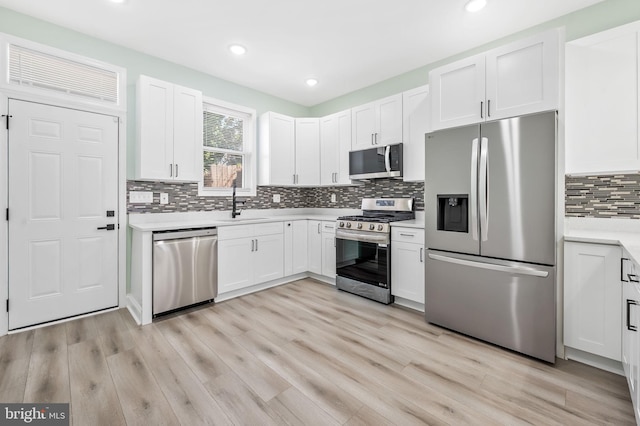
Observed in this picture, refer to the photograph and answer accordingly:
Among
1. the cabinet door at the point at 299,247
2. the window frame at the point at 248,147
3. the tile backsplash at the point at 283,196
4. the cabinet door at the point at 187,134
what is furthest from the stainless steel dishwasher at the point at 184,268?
the cabinet door at the point at 299,247

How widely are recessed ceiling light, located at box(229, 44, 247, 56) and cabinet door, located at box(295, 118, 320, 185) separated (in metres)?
1.41

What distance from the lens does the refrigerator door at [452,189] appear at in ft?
7.95

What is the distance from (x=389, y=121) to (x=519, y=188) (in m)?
1.81

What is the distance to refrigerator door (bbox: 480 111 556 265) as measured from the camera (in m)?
2.08

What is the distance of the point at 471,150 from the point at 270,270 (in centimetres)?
274

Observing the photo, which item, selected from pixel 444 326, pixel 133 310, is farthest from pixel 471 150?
pixel 133 310

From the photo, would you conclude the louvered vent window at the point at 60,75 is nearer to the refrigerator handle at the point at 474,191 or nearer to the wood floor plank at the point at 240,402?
the wood floor plank at the point at 240,402

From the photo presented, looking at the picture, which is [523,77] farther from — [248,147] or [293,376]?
[248,147]

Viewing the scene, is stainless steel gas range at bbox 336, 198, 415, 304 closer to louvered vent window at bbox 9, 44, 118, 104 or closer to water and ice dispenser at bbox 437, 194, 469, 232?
water and ice dispenser at bbox 437, 194, 469, 232

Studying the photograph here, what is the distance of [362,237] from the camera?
11.3ft

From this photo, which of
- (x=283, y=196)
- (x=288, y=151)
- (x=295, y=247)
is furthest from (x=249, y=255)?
(x=288, y=151)

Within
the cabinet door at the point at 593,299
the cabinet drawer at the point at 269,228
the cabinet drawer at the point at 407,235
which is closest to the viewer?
the cabinet door at the point at 593,299

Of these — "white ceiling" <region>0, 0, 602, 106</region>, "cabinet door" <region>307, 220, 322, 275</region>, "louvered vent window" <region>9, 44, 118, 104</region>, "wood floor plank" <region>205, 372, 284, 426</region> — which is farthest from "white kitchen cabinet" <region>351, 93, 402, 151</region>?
"wood floor plank" <region>205, 372, 284, 426</region>

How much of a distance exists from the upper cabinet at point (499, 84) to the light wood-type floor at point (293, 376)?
75.1 inches
